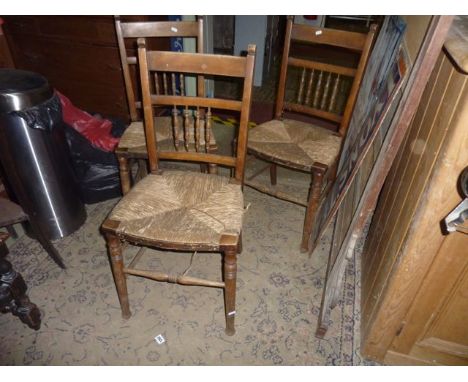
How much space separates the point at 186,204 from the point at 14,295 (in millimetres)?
779

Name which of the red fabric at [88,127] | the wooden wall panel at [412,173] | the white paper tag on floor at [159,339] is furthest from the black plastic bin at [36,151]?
the wooden wall panel at [412,173]

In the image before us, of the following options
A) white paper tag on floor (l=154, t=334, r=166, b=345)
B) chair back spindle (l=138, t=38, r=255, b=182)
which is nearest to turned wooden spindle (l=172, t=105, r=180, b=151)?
chair back spindle (l=138, t=38, r=255, b=182)

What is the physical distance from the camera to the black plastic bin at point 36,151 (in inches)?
60.9

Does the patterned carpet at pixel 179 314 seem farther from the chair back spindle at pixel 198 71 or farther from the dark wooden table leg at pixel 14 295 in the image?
the chair back spindle at pixel 198 71

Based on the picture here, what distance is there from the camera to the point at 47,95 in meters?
1.64

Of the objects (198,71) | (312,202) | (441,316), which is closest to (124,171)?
(198,71)

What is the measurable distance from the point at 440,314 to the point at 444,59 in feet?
2.75

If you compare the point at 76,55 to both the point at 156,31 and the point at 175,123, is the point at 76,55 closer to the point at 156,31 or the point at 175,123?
the point at 156,31

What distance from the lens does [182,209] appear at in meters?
1.39

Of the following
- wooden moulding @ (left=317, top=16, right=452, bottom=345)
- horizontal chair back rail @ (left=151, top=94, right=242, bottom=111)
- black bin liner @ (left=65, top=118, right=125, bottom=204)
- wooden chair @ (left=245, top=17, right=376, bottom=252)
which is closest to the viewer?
wooden moulding @ (left=317, top=16, right=452, bottom=345)

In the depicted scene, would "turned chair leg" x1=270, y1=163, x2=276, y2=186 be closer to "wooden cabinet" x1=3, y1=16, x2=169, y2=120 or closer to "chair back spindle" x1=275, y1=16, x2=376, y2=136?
"chair back spindle" x1=275, y1=16, x2=376, y2=136

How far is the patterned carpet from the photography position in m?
1.43

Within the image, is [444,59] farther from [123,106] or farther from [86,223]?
[123,106]

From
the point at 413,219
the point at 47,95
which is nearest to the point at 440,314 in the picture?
the point at 413,219
